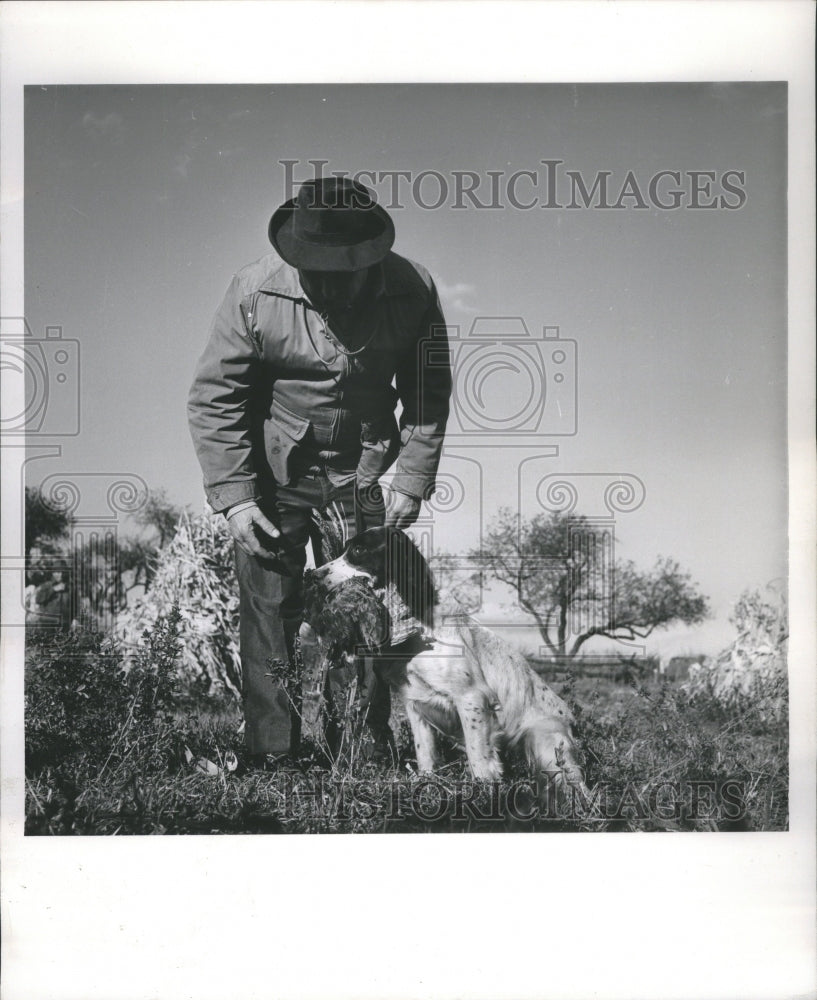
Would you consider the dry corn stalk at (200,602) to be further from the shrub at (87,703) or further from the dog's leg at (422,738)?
the dog's leg at (422,738)

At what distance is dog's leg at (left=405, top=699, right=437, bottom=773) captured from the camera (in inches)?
138

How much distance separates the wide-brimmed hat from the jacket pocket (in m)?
0.48

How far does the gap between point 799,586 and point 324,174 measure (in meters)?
2.05

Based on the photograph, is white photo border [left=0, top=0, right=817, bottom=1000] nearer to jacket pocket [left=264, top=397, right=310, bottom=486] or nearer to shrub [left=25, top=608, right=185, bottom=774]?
shrub [left=25, top=608, right=185, bottom=774]

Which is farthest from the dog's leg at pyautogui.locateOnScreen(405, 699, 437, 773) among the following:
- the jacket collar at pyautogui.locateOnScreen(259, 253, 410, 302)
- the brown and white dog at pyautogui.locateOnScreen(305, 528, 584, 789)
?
the jacket collar at pyautogui.locateOnScreen(259, 253, 410, 302)

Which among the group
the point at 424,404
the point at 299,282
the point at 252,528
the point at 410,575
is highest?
the point at 299,282

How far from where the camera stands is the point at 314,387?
11.6 feet

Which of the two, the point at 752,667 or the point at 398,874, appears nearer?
the point at 398,874

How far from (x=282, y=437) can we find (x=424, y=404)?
48cm

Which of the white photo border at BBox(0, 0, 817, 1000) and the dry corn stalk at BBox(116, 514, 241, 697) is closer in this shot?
the white photo border at BBox(0, 0, 817, 1000)

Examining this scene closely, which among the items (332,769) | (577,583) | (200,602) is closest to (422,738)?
(332,769)

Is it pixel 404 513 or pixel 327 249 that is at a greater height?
pixel 327 249

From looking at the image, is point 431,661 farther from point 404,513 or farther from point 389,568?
point 404,513

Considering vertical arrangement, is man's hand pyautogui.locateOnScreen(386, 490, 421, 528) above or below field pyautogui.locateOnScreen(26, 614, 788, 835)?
above
